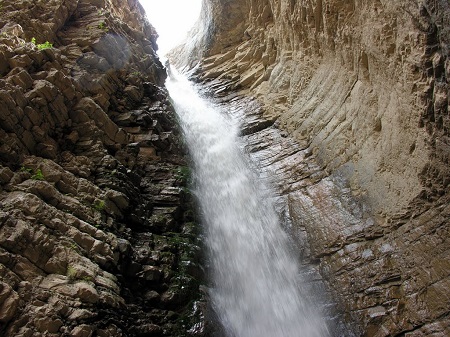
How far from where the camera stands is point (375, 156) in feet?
26.0

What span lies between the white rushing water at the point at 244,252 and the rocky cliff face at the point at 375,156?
89cm

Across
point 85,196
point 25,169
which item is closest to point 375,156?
point 85,196

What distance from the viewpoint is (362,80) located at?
28.5ft

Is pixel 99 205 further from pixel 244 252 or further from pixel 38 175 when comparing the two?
pixel 244 252

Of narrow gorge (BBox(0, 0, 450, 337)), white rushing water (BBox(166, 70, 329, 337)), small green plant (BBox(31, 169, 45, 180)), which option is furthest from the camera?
white rushing water (BBox(166, 70, 329, 337))

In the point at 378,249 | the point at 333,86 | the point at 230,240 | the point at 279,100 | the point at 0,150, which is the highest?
the point at 279,100

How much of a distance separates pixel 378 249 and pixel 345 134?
3523 millimetres

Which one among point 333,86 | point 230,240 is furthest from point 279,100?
point 230,240

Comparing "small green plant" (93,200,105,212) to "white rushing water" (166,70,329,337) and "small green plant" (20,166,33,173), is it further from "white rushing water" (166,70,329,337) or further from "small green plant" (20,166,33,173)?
"white rushing water" (166,70,329,337)

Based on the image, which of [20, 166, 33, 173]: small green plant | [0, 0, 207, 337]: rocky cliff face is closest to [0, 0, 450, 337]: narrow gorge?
[0, 0, 207, 337]: rocky cliff face

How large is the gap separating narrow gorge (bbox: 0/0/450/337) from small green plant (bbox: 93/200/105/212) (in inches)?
2.7

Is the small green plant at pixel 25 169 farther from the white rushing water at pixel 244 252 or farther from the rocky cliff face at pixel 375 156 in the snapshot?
the rocky cliff face at pixel 375 156

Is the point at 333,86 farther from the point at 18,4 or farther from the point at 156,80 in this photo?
A: the point at 18,4

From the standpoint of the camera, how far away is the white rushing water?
7.27 metres
